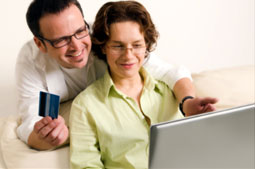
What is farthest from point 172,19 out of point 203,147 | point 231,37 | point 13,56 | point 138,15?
point 203,147

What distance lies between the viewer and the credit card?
1.01m

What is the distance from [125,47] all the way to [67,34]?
0.73 ft

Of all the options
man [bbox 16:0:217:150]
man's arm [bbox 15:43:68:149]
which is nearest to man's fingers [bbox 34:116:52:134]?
man [bbox 16:0:217:150]

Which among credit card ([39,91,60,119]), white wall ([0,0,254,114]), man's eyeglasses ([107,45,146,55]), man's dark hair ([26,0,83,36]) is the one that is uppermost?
man's dark hair ([26,0,83,36])

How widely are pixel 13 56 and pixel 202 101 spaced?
147 centimetres

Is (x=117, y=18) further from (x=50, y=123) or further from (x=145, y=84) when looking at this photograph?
(x=50, y=123)

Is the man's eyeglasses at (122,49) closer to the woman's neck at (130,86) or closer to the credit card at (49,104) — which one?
the woman's neck at (130,86)

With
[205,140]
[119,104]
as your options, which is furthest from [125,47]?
[205,140]

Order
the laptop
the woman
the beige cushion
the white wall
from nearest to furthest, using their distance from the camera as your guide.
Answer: the laptop
the woman
the beige cushion
the white wall

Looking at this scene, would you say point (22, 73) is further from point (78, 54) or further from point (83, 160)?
point (83, 160)

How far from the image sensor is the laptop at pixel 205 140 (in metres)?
0.70

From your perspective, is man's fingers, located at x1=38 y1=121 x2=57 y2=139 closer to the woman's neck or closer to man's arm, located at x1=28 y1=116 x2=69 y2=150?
man's arm, located at x1=28 y1=116 x2=69 y2=150

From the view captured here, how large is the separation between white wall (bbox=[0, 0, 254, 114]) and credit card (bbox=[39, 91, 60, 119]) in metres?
1.28

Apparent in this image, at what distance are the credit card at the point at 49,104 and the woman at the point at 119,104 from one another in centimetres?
20
